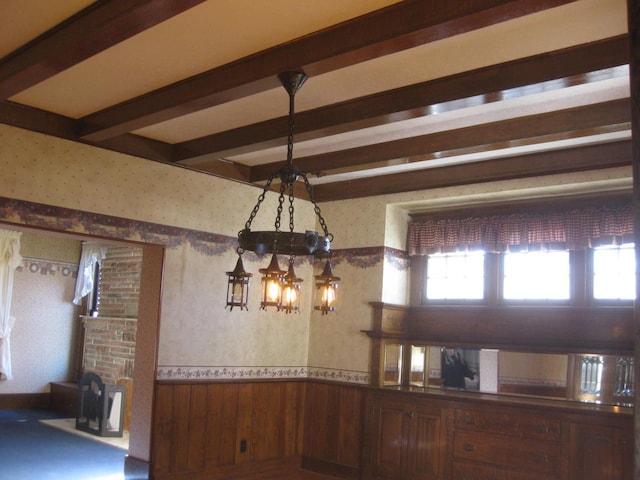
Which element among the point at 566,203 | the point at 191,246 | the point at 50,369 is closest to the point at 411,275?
the point at 566,203

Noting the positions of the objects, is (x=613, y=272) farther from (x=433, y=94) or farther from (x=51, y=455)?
(x=51, y=455)

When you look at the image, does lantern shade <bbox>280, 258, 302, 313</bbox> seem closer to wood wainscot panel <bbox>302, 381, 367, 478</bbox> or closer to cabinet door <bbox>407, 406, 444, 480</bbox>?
cabinet door <bbox>407, 406, 444, 480</bbox>

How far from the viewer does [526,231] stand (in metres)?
6.35

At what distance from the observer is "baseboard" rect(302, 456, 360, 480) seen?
6.88 metres

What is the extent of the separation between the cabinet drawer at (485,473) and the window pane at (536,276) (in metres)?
1.62

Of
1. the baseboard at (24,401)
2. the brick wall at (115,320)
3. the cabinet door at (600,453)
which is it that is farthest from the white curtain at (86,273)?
the cabinet door at (600,453)

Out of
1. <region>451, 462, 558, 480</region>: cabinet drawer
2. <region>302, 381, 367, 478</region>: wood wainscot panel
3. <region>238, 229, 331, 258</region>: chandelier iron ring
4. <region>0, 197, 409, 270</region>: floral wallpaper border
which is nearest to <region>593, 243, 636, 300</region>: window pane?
<region>451, 462, 558, 480</region>: cabinet drawer

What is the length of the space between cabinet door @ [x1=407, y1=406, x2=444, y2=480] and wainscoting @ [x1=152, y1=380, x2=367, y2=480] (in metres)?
0.65

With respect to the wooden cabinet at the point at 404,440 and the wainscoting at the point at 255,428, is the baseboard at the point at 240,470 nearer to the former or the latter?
the wainscoting at the point at 255,428

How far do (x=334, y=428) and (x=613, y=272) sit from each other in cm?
324

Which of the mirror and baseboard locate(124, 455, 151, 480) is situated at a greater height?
the mirror

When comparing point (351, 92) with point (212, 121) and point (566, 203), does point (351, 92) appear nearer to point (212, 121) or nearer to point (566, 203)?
point (212, 121)

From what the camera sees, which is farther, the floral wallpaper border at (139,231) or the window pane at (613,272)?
the window pane at (613,272)

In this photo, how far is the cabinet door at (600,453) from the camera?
17.1 ft
